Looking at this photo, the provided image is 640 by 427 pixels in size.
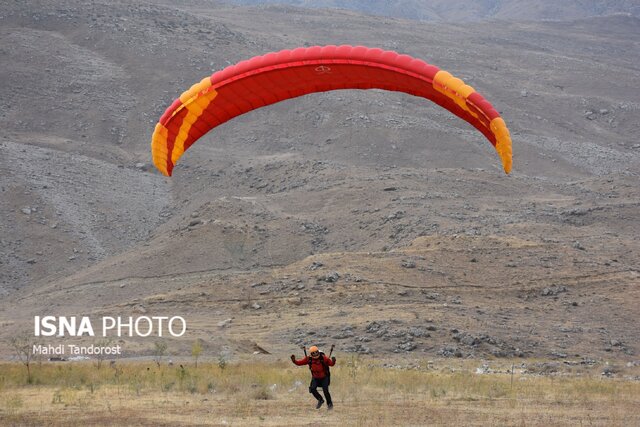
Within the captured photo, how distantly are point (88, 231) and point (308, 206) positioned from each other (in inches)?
394

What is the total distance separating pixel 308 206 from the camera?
138 ft

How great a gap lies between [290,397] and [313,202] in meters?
27.3

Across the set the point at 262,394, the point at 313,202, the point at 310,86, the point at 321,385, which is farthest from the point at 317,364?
the point at 313,202

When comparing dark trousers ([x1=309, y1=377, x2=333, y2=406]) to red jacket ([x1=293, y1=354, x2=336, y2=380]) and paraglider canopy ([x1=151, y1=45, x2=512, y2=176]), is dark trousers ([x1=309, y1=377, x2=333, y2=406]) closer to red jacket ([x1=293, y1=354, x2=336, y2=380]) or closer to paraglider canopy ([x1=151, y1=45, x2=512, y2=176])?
red jacket ([x1=293, y1=354, x2=336, y2=380])

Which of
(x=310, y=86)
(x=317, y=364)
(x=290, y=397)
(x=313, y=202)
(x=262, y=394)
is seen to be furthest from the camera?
(x=313, y=202)

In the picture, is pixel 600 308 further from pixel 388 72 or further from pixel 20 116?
pixel 20 116

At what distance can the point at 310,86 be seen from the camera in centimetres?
1744

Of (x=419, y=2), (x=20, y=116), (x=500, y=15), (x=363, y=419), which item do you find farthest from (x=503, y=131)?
(x=419, y=2)

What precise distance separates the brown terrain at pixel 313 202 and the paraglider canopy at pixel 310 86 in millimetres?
7800

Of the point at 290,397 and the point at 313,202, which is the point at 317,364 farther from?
the point at 313,202

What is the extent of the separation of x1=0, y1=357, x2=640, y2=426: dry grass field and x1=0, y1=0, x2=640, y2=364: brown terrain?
5413 mm

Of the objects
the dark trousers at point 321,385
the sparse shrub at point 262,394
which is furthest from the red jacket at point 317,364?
the sparse shrub at point 262,394

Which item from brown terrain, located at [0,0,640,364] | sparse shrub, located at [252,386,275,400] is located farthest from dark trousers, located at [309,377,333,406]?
brown terrain, located at [0,0,640,364]

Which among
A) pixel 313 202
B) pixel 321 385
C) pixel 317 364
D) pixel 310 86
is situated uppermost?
pixel 313 202
